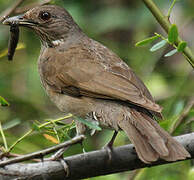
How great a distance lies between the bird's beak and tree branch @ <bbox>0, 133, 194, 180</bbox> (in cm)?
180

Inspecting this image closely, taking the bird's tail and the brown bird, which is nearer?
the bird's tail

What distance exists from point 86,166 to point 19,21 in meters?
2.04

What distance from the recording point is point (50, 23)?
5293 mm

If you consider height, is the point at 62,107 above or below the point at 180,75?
above

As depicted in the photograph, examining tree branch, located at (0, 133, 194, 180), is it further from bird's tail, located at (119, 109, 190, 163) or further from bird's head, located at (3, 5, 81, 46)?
bird's head, located at (3, 5, 81, 46)

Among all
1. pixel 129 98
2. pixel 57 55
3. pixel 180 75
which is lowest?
pixel 180 75

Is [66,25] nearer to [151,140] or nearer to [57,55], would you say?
[57,55]

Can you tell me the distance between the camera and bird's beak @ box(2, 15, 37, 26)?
4.70m

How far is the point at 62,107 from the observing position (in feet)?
14.8

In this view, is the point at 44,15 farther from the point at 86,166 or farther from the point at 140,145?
the point at 86,166

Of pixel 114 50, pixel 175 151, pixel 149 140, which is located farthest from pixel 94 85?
pixel 114 50

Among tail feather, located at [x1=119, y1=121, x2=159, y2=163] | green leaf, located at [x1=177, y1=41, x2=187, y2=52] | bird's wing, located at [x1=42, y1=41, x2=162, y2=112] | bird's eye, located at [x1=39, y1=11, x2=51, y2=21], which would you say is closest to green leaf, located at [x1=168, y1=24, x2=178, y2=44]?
green leaf, located at [x1=177, y1=41, x2=187, y2=52]

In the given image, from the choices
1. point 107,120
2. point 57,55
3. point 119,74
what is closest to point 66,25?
point 57,55

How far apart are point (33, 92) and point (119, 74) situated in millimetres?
2178
